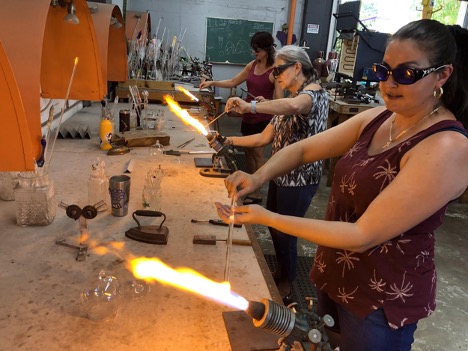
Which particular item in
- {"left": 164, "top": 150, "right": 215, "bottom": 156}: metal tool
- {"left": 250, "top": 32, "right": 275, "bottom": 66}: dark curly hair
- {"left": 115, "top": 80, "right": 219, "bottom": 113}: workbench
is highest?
{"left": 250, "top": 32, "right": 275, "bottom": 66}: dark curly hair

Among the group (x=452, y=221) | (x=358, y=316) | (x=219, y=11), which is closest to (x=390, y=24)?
(x=219, y=11)

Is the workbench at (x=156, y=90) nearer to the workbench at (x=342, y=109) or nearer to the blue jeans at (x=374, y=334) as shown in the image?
the workbench at (x=342, y=109)

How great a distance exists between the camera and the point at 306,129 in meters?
2.67

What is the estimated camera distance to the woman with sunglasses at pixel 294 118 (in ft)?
8.46

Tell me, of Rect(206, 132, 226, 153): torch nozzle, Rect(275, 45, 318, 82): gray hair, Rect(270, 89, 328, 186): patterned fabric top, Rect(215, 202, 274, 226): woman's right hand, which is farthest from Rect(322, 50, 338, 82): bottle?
Rect(215, 202, 274, 226): woman's right hand

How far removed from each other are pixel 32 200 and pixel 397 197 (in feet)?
5.39

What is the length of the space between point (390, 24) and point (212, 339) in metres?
8.85

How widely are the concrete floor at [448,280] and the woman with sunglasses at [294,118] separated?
1.10 meters

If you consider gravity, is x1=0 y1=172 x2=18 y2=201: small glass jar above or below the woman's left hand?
below

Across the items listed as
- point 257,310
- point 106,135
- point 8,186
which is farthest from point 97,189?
point 257,310

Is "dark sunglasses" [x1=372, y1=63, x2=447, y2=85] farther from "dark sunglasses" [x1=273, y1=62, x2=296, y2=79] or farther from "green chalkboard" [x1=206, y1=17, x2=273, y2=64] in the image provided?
"green chalkboard" [x1=206, y1=17, x2=273, y2=64]

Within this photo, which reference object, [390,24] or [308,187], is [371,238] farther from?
[390,24]

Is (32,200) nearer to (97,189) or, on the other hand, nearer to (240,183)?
(97,189)

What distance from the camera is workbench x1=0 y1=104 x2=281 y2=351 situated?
4.05ft
